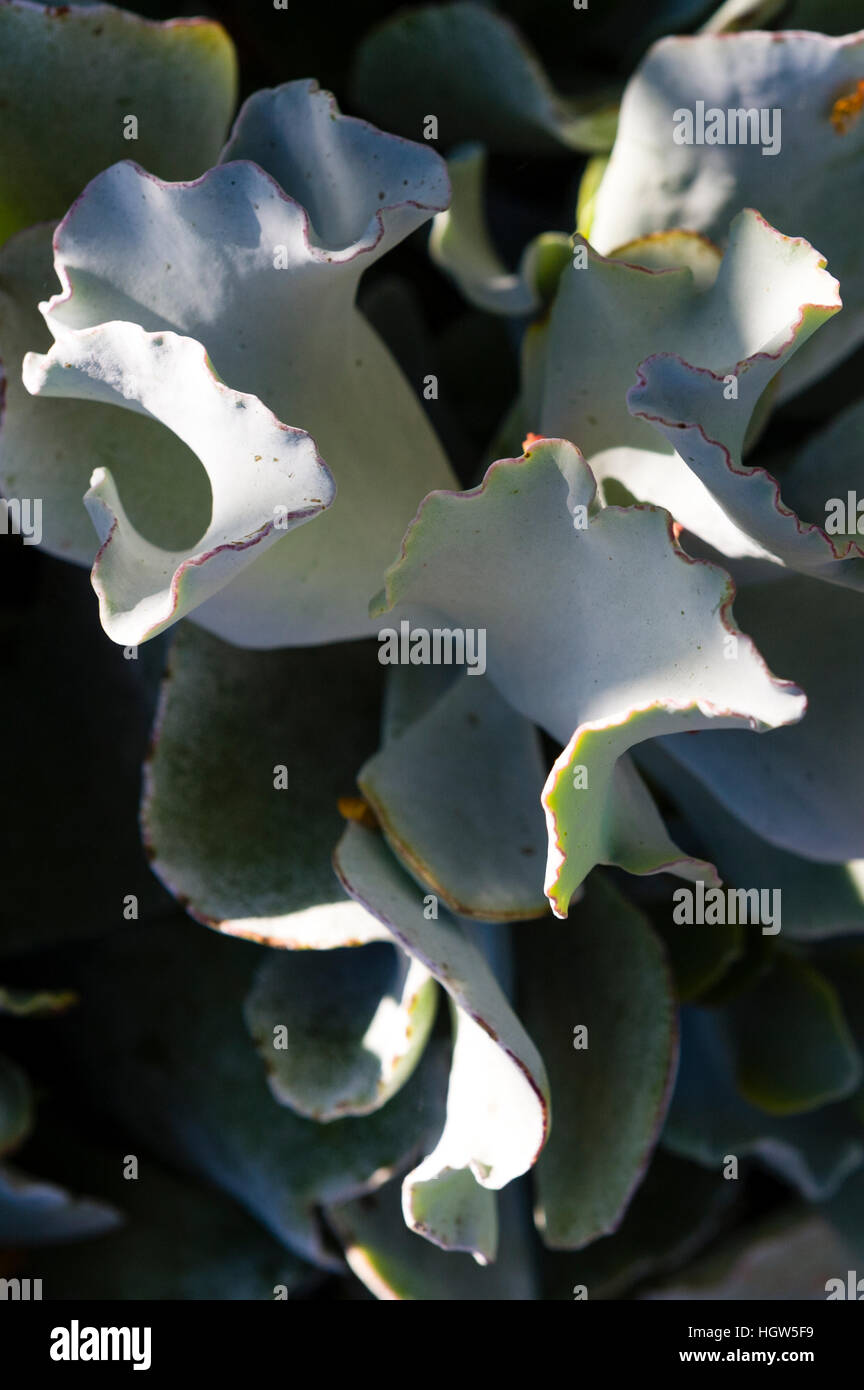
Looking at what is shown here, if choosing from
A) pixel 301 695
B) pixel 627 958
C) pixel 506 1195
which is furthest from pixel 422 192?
pixel 506 1195

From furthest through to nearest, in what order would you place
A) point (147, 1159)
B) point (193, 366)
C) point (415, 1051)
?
point (147, 1159), point (415, 1051), point (193, 366)

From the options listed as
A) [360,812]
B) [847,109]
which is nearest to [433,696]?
[360,812]

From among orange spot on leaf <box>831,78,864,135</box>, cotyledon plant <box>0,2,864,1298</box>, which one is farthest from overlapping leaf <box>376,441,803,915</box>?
orange spot on leaf <box>831,78,864,135</box>

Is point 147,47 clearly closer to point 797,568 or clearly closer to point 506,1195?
point 797,568

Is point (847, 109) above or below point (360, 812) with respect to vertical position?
above

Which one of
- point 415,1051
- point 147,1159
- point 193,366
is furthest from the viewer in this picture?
point 147,1159

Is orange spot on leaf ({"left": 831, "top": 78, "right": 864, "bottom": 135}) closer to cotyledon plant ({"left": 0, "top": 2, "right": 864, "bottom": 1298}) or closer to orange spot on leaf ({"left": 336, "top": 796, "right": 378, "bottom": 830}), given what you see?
cotyledon plant ({"left": 0, "top": 2, "right": 864, "bottom": 1298})

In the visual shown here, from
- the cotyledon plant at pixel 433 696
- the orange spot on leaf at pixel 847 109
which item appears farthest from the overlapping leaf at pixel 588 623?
the orange spot on leaf at pixel 847 109

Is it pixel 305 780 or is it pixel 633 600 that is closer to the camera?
pixel 633 600

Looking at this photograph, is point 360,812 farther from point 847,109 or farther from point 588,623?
point 847,109
